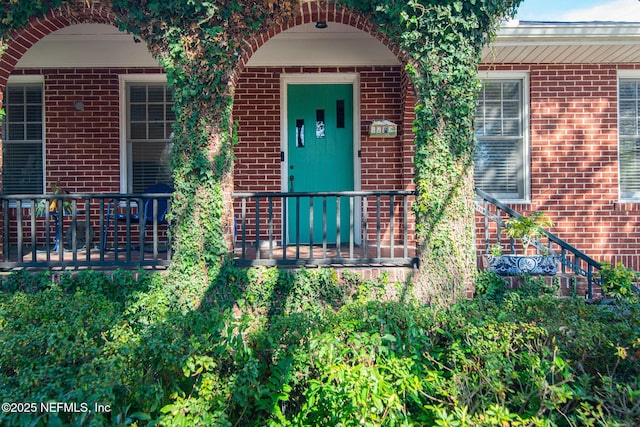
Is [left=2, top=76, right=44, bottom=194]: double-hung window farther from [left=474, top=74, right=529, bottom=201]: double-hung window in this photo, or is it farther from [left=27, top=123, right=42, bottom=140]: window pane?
[left=474, top=74, right=529, bottom=201]: double-hung window

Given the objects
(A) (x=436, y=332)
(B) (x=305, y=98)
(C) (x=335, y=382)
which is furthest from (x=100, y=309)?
(B) (x=305, y=98)

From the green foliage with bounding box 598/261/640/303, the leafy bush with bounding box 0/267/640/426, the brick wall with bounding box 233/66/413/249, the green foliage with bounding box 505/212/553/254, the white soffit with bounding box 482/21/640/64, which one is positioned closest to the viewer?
the leafy bush with bounding box 0/267/640/426

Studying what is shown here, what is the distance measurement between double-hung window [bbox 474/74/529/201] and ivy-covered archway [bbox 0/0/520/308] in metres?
2.12

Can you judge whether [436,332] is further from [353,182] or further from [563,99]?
[563,99]

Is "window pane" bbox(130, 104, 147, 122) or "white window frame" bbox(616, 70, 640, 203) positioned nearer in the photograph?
"white window frame" bbox(616, 70, 640, 203)

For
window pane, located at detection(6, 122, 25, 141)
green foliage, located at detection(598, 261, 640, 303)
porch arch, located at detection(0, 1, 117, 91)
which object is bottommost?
green foliage, located at detection(598, 261, 640, 303)

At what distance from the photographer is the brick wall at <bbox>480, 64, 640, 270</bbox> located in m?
6.34

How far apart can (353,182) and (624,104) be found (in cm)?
409

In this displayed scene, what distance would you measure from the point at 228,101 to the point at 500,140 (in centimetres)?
405

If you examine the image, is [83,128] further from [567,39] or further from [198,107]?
[567,39]

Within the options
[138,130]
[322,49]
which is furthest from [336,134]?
[138,130]

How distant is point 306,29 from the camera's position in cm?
570

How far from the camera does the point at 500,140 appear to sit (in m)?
6.50

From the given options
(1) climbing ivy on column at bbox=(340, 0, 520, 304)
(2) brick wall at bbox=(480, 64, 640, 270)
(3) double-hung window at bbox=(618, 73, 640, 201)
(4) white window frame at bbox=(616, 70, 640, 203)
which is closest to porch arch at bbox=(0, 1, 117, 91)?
(1) climbing ivy on column at bbox=(340, 0, 520, 304)
